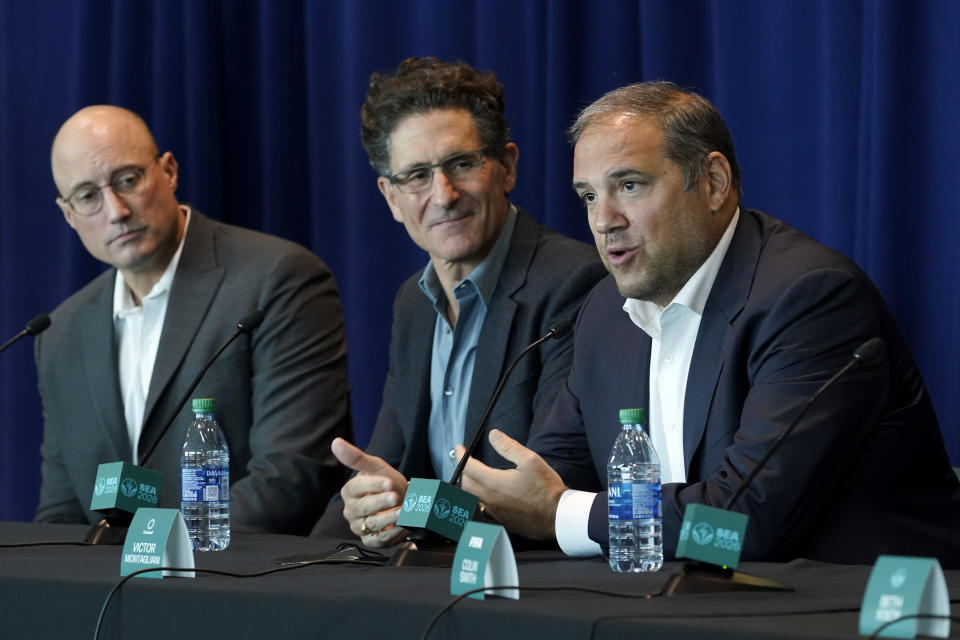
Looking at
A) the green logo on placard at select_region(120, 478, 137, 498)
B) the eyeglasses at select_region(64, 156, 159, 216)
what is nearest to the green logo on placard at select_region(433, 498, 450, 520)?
the green logo on placard at select_region(120, 478, 137, 498)

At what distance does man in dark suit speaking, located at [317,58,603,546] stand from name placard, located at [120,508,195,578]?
1299mm

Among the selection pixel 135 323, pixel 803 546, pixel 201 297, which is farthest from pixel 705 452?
pixel 135 323

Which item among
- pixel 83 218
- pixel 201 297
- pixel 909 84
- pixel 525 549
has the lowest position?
pixel 525 549

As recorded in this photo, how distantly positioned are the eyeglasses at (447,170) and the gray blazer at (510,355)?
0.21 m

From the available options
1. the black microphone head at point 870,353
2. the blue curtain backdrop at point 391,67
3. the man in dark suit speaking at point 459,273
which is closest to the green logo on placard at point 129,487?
the man in dark suit speaking at point 459,273

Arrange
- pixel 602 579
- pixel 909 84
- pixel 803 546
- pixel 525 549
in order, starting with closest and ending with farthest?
pixel 602 579
pixel 803 546
pixel 525 549
pixel 909 84

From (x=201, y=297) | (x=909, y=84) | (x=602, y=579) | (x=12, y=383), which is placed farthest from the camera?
(x=12, y=383)

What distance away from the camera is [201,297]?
13.1ft

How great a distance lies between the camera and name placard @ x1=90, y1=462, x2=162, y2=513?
267cm

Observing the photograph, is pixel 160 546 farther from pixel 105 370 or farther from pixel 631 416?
pixel 105 370

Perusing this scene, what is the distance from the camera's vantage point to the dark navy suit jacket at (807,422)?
7.73ft

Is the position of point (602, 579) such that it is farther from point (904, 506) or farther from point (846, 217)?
point (846, 217)

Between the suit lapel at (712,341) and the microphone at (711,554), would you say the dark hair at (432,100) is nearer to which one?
the suit lapel at (712,341)

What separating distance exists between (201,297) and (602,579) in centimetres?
228
